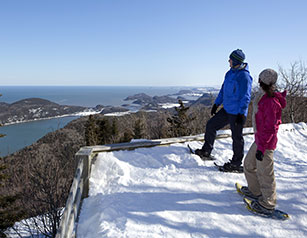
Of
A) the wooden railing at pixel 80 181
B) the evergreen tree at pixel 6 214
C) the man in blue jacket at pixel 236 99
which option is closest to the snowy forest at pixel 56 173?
the evergreen tree at pixel 6 214

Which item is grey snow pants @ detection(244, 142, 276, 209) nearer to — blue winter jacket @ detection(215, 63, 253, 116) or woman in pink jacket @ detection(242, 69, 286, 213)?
woman in pink jacket @ detection(242, 69, 286, 213)

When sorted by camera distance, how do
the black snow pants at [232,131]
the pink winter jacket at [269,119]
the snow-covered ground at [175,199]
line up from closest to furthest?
the snow-covered ground at [175,199]
the pink winter jacket at [269,119]
the black snow pants at [232,131]

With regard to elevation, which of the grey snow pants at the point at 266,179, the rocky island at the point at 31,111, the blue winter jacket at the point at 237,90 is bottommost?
the rocky island at the point at 31,111

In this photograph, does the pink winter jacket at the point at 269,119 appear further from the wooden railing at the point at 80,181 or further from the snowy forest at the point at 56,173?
the snowy forest at the point at 56,173

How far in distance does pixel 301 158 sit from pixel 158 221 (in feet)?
11.9

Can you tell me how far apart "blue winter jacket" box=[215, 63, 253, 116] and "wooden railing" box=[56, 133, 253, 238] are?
4.56 feet

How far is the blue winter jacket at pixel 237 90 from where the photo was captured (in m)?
3.20

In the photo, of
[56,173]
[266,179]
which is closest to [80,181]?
[266,179]

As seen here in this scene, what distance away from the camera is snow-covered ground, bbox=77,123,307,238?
2084 millimetres

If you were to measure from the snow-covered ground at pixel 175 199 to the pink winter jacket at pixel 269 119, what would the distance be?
83cm

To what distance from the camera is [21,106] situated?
98750 millimetres

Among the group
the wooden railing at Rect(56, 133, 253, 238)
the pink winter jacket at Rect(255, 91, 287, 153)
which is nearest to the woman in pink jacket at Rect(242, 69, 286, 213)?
the pink winter jacket at Rect(255, 91, 287, 153)

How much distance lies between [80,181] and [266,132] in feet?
7.73

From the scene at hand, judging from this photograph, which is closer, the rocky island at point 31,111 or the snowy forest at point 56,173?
the snowy forest at point 56,173
